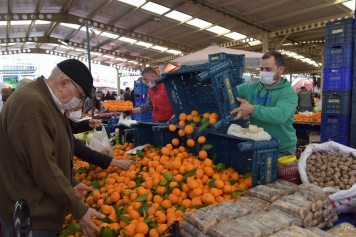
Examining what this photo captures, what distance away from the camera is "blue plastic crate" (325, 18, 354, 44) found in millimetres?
4993

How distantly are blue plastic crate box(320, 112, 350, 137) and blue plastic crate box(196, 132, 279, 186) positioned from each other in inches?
151

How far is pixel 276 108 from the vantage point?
7.31 feet

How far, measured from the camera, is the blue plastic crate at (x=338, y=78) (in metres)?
5.09

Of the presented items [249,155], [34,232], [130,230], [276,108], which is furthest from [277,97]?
[34,232]

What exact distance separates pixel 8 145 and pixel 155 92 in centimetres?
313

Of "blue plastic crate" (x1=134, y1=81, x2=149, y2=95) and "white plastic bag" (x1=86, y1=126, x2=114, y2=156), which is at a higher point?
"blue plastic crate" (x1=134, y1=81, x2=149, y2=95)

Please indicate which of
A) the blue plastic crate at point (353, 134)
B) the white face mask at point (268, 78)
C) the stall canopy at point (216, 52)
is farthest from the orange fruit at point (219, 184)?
the stall canopy at point (216, 52)

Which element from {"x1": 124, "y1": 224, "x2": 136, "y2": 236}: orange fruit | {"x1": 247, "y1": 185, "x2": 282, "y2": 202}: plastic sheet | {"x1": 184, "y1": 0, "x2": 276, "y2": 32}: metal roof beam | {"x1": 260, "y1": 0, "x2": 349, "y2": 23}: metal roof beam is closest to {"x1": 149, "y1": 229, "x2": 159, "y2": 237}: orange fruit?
{"x1": 124, "y1": 224, "x2": 136, "y2": 236}: orange fruit

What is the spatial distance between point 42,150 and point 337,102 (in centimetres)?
547

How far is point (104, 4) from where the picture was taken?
427 inches

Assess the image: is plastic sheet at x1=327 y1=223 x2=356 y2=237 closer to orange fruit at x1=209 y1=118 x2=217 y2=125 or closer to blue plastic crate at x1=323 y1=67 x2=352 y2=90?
orange fruit at x1=209 y1=118 x2=217 y2=125

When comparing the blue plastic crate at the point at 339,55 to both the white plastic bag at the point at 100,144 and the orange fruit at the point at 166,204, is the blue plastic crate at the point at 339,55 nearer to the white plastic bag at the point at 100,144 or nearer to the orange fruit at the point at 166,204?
the white plastic bag at the point at 100,144

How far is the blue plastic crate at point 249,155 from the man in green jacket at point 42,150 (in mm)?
1149

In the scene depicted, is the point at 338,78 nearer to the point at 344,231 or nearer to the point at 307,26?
the point at 344,231
